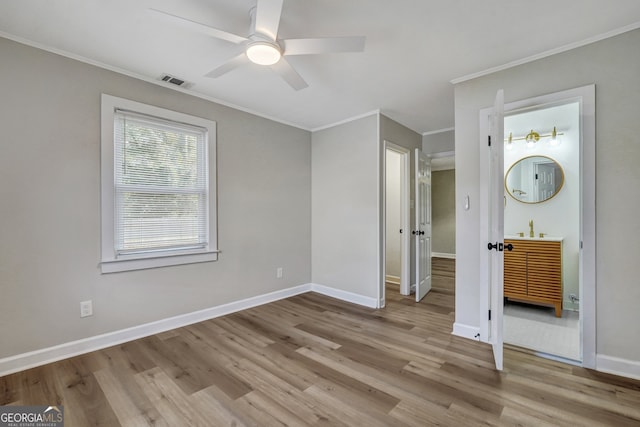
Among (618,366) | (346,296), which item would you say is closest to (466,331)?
(618,366)

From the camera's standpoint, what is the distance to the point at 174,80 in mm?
2809

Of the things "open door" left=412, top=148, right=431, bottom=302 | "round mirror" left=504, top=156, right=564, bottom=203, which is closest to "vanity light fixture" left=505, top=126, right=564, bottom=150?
"round mirror" left=504, top=156, right=564, bottom=203

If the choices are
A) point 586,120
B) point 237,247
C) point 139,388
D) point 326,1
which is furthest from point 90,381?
point 586,120

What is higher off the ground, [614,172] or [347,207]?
[614,172]

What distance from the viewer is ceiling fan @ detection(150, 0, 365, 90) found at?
5.29 ft

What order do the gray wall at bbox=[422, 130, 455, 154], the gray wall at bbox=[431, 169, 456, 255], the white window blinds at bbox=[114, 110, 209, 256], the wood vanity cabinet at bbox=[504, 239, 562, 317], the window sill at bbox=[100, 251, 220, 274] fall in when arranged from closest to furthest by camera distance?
the window sill at bbox=[100, 251, 220, 274] < the white window blinds at bbox=[114, 110, 209, 256] < the wood vanity cabinet at bbox=[504, 239, 562, 317] < the gray wall at bbox=[422, 130, 455, 154] < the gray wall at bbox=[431, 169, 456, 255]

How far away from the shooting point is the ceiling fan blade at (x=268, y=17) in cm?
153

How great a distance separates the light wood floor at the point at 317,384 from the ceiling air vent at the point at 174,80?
8.35 ft

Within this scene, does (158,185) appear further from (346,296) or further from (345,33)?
(346,296)

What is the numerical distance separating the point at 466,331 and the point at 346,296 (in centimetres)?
159

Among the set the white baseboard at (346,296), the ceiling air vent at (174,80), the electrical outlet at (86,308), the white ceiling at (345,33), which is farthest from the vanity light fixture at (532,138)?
the electrical outlet at (86,308)

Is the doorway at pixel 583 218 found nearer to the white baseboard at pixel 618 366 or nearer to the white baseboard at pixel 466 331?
the white baseboard at pixel 618 366

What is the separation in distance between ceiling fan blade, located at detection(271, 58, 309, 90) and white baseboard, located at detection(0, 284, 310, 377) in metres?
2.60

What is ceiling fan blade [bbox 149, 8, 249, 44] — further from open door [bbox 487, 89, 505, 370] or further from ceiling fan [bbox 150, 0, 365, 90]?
open door [bbox 487, 89, 505, 370]
